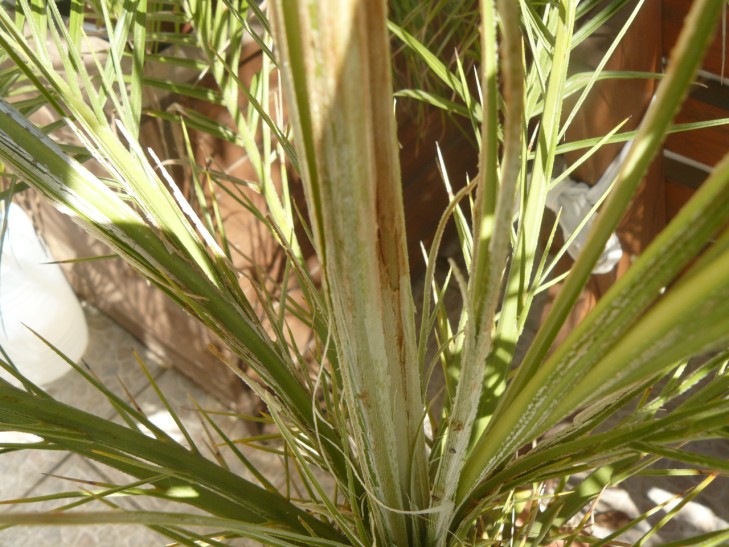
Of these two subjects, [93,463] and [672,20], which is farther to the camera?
[93,463]

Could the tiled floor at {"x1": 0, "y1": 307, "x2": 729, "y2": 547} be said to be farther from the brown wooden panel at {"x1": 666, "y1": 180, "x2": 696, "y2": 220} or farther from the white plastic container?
the brown wooden panel at {"x1": 666, "y1": 180, "x2": 696, "y2": 220}

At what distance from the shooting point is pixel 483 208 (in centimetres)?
27

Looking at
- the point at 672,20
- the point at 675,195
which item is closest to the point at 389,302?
the point at 672,20

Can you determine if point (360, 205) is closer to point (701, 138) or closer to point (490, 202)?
point (490, 202)

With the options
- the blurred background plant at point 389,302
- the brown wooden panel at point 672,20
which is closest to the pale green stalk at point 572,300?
the blurred background plant at point 389,302

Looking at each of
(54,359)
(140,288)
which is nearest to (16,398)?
(54,359)

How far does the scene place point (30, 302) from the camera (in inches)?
41.0

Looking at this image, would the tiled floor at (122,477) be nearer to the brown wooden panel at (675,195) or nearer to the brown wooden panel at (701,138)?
the brown wooden panel at (675,195)

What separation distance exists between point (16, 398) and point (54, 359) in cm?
72

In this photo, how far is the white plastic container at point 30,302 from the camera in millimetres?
1012

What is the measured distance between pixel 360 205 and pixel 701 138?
3.02 feet

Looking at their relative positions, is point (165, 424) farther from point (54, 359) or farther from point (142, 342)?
point (54, 359)

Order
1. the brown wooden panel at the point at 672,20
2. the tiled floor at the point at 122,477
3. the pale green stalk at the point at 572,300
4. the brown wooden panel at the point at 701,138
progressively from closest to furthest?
1. the pale green stalk at the point at 572,300
2. the brown wooden panel at the point at 672,20
3. the brown wooden panel at the point at 701,138
4. the tiled floor at the point at 122,477

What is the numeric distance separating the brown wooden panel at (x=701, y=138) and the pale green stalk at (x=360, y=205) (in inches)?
29.6
